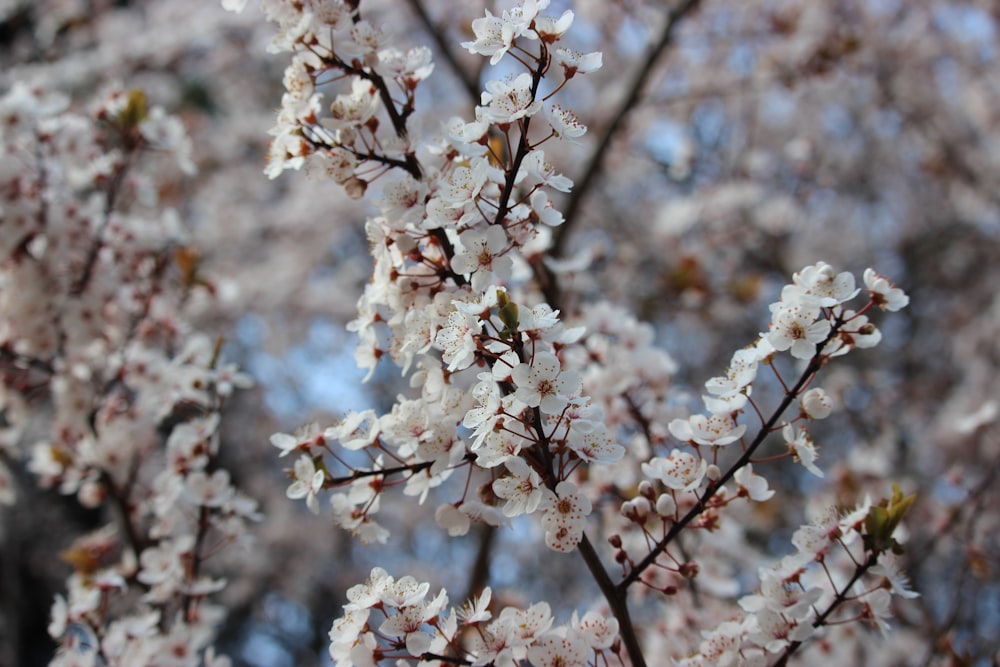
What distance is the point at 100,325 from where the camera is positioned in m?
2.68

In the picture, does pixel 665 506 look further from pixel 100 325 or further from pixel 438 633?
pixel 100 325

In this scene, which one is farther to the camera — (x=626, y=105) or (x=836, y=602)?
(x=626, y=105)

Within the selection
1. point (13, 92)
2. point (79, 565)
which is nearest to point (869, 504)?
point (79, 565)

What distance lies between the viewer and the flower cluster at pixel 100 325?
239 centimetres

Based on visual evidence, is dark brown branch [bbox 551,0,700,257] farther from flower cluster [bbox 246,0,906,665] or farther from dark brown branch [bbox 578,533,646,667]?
dark brown branch [bbox 578,533,646,667]

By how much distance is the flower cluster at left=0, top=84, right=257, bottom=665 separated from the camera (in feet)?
7.83

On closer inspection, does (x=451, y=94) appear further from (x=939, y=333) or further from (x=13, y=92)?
(x=13, y=92)

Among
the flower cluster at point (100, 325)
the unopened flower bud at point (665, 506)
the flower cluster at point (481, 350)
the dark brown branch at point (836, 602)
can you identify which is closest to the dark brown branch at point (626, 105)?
the flower cluster at point (100, 325)

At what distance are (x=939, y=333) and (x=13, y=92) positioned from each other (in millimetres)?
7684

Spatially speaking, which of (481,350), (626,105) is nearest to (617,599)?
(481,350)

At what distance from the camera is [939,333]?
769 cm

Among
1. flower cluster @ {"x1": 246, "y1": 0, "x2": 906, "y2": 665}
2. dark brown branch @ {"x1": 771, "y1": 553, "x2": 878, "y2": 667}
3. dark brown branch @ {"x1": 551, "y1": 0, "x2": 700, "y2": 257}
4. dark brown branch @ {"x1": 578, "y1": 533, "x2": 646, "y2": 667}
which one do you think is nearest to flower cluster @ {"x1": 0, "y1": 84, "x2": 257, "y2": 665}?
flower cluster @ {"x1": 246, "y1": 0, "x2": 906, "y2": 665}

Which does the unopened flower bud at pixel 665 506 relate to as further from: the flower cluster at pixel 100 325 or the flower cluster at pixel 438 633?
the flower cluster at pixel 100 325

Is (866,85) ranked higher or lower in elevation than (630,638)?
higher
